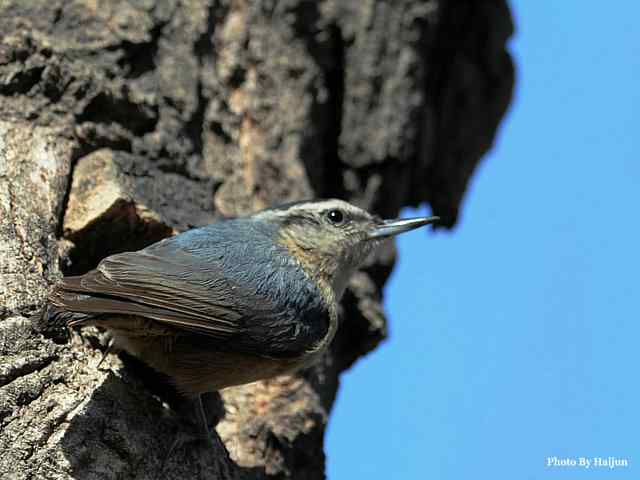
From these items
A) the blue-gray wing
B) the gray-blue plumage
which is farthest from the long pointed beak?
the blue-gray wing

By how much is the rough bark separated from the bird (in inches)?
6.1

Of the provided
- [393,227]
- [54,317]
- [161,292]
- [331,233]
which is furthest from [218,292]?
[393,227]

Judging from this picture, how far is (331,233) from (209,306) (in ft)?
3.33

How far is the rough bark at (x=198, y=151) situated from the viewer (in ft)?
9.67

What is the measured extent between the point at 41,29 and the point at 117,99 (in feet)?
1.30

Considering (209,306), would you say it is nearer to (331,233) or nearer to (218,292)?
(218,292)

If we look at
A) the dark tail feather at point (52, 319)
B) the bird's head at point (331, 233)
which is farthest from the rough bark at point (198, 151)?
the bird's head at point (331, 233)

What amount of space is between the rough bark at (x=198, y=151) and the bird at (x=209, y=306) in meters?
0.16

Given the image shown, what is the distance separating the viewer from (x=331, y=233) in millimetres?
3992

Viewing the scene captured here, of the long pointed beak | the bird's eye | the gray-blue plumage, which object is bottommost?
the long pointed beak

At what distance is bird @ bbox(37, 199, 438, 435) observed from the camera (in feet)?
9.52

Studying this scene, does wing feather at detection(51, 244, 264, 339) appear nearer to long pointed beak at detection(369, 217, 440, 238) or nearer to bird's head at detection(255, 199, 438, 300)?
bird's head at detection(255, 199, 438, 300)

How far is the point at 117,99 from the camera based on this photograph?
12.6ft

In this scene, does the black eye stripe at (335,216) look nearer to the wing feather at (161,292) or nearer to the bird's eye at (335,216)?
the bird's eye at (335,216)
